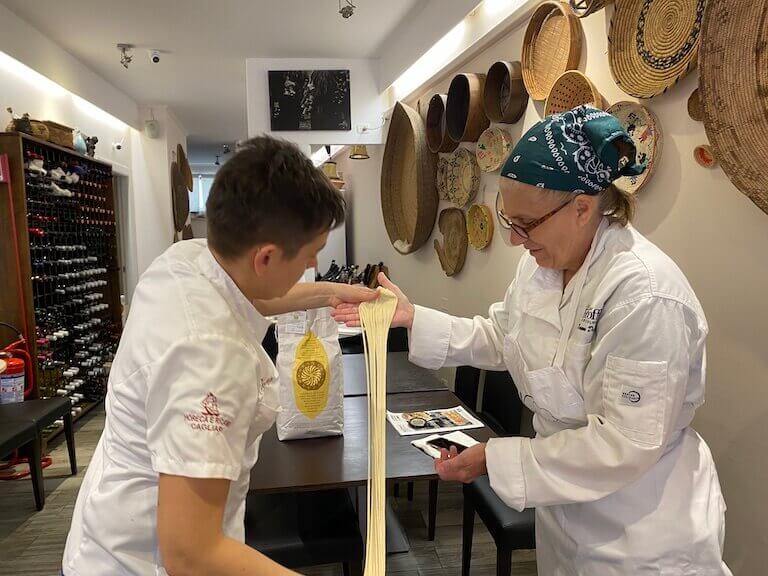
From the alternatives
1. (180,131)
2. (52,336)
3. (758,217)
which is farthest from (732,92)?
(180,131)

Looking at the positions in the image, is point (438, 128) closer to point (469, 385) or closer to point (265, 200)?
point (469, 385)

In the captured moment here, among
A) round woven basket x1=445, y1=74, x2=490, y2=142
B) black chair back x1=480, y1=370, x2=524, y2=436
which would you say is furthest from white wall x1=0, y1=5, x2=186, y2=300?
black chair back x1=480, y1=370, x2=524, y2=436

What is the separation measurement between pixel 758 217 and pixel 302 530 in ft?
5.45

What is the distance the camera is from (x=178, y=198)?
8438 mm

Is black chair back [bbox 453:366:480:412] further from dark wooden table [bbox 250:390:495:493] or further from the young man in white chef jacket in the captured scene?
the young man in white chef jacket

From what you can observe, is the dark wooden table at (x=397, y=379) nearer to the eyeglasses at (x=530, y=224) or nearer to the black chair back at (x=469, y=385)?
the black chair back at (x=469, y=385)

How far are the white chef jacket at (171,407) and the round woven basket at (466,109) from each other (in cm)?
240

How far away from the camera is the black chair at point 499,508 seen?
1.89 m

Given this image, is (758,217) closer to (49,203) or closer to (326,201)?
(326,201)

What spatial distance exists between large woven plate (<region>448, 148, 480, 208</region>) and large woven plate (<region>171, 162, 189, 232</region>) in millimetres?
5580

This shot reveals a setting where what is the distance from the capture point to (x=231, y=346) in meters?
0.79

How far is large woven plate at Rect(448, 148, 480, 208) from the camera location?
329cm

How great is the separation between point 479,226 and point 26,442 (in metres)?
2.74

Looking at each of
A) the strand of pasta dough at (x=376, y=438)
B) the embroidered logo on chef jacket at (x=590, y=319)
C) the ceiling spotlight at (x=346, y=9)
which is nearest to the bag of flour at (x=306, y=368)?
the strand of pasta dough at (x=376, y=438)
